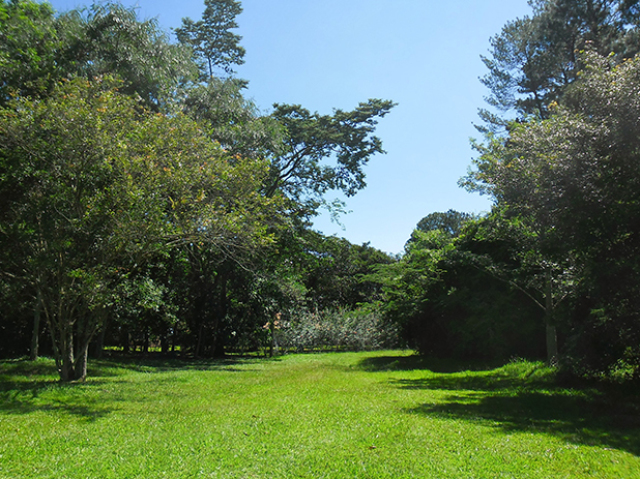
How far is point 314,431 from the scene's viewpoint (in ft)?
21.3

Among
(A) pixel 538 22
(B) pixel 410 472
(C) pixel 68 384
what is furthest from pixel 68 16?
(A) pixel 538 22

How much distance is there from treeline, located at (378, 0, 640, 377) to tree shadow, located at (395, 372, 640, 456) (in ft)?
2.67

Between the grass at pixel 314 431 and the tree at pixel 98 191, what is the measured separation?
253 centimetres

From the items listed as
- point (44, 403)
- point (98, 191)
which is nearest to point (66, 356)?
point (44, 403)

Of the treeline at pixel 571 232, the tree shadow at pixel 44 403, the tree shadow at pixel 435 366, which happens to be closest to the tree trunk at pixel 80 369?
the tree shadow at pixel 44 403

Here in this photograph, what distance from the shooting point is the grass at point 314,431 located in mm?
4898

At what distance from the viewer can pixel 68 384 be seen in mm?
11156

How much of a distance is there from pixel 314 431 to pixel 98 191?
5.85m

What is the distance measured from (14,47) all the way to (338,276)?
3525 centimetres

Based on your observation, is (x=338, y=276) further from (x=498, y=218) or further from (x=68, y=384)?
(x=68, y=384)

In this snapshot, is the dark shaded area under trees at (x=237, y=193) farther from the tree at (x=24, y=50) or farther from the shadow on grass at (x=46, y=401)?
the shadow on grass at (x=46, y=401)

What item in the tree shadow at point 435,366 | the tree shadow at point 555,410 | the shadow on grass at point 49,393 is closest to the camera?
the tree shadow at point 555,410

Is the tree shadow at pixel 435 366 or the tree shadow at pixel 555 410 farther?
the tree shadow at pixel 435 366

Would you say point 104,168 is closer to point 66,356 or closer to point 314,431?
point 66,356
